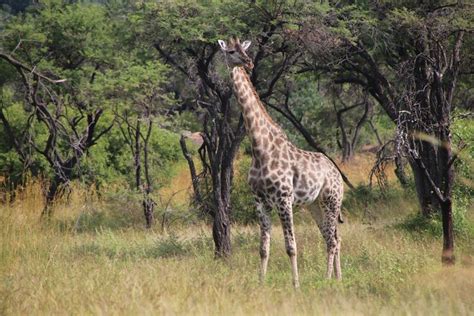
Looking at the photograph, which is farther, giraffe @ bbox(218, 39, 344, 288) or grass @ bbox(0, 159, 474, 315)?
giraffe @ bbox(218, 39, 344, 288)

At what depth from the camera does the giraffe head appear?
10.7m

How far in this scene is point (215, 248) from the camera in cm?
1309

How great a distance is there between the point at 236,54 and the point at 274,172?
1657mm

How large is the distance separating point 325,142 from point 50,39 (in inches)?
613

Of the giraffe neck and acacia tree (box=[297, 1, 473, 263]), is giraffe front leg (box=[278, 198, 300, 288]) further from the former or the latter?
acacia tree (box=[297, 1, 473, 263])

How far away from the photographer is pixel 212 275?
32.2 ft

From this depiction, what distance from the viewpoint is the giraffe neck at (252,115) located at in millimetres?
10859

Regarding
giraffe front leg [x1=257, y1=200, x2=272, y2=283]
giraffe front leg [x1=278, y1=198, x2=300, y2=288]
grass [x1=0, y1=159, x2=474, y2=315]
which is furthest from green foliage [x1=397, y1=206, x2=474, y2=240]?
giraffe front leg [x1=257, y1=200, x2=272, y2=283]

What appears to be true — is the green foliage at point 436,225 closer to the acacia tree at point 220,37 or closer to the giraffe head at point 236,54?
the acacia tree at point 220,37

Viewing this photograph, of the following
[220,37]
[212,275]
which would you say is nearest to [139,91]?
[220,37]

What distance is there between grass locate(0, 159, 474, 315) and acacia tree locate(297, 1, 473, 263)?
132 centimetres

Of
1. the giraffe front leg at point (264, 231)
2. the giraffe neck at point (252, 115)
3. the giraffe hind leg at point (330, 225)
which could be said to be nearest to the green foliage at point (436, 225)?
the giraffe hind leg at point (330, 225)

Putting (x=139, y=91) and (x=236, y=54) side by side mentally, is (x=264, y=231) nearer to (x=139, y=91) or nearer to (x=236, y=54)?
(x=236, y=54)

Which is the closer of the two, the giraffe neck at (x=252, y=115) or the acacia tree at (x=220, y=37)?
the giraffe neck at (x=252, y=115)
